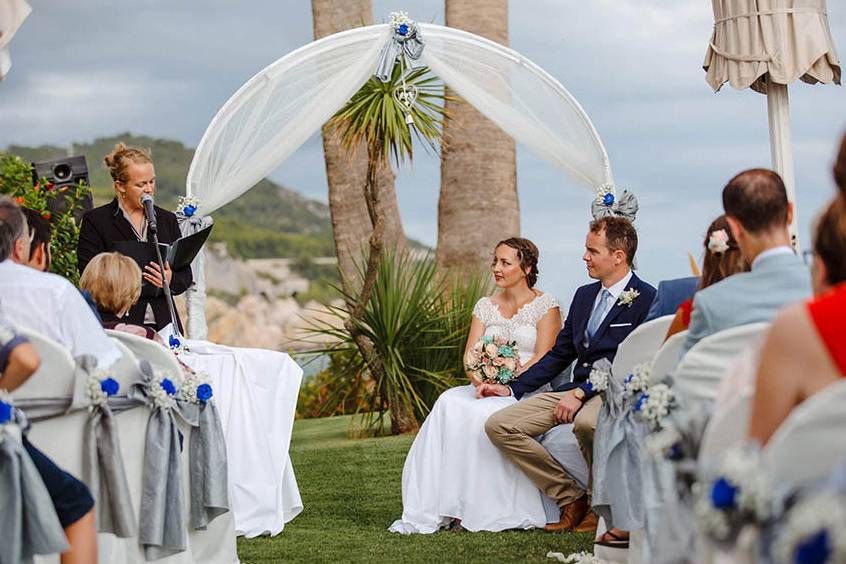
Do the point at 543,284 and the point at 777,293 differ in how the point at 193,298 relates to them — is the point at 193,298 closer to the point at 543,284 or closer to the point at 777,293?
the point at 543,284

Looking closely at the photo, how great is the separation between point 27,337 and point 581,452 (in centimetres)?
300

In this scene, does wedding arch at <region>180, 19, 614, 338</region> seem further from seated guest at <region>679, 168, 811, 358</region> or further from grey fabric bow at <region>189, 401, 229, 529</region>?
seated guest at <region>679, 168, 811, 358</region>

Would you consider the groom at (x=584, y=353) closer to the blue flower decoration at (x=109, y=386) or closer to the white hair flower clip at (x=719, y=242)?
the white hair flower clip at (x=719, y=242)

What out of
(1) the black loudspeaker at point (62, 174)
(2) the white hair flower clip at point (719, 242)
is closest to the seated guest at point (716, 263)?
(2) the white hair flower clip at point (719, 242)

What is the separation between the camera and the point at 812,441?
2014 millimetres

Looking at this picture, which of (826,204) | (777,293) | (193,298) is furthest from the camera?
(193,298)

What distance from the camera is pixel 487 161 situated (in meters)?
11.6

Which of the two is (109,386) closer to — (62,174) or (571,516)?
(571,516)

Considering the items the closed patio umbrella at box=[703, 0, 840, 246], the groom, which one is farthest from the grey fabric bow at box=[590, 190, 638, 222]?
the groom

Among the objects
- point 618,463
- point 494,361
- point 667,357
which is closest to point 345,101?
point 494,361

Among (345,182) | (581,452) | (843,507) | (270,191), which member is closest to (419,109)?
(345,182)

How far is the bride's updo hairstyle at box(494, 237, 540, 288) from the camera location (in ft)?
20.9

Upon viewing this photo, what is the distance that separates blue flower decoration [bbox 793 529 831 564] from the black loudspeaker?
24.6 ft

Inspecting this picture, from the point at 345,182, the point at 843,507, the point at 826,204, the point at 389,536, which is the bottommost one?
the point at 389,536
